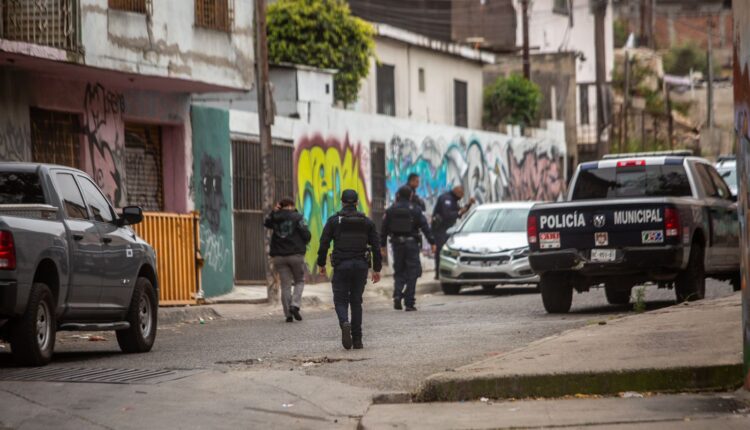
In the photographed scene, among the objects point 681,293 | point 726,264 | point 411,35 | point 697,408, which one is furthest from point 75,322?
point 411,35

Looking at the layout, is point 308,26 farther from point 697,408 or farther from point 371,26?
point 697,408

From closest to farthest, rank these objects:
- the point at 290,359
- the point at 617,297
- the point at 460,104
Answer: the point at 290,359 < the point at 617,297 < the point at 460,104

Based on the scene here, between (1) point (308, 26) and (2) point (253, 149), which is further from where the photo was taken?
(1) point (308, 26)

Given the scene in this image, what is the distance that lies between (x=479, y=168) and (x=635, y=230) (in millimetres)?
21177

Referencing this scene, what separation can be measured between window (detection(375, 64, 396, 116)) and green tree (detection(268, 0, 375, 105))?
3.71 metres

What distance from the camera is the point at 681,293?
18625 mm

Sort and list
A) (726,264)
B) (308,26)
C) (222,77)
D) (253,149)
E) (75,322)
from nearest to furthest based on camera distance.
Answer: (75,322)
(726,264)
(222,77)
(253,149)
(308,26)

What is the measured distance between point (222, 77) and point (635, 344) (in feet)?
42.3

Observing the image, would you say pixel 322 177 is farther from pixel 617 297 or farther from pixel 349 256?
pixel 349 256

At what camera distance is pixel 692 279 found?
18578mm

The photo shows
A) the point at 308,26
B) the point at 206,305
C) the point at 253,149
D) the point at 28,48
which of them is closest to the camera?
the point at 28,48

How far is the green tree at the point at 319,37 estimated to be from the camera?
35344mm

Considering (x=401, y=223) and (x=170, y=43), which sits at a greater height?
(x=170, y=43)

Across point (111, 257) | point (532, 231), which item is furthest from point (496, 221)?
point (111, 257)
